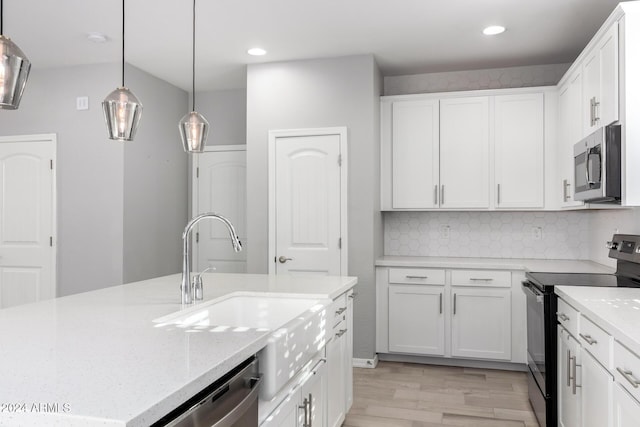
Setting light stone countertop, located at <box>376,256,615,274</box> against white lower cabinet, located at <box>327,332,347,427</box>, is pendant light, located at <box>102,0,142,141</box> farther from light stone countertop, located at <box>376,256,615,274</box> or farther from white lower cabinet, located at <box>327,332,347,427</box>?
light stone countertop, located at <box>376,256,615,274</box>

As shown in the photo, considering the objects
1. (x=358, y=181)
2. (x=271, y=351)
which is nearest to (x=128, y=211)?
(x=358, y=181)

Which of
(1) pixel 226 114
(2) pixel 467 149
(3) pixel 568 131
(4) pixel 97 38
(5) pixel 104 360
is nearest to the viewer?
(5) pixel 104 360

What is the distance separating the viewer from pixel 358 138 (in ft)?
14.0

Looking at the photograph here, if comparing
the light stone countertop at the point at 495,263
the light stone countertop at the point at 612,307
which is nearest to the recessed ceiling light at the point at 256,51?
the light stone countertop at the point at 495,263

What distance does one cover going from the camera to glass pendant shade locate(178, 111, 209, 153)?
2.61 meters

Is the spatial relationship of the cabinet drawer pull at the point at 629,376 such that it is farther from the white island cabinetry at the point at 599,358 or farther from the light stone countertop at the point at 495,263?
the light stone countertop at the point at 495,263

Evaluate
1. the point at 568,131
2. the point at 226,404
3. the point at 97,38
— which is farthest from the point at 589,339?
the point at 97,38

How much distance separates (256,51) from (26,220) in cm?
274

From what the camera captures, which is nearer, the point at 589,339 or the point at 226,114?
the point at 589,339

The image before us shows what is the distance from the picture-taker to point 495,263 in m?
4.10

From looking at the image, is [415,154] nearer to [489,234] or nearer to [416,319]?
[489,234]

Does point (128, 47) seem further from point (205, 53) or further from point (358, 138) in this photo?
point (358, 138)

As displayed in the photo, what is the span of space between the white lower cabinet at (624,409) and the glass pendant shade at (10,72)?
214 cm

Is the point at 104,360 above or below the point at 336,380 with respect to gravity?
above
